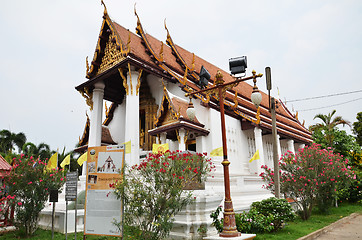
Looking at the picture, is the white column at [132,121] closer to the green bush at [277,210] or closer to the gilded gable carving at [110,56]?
the gilded gable carving at [110,56]

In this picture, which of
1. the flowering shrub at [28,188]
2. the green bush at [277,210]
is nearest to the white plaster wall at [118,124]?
the flowering shrub at [28,188]

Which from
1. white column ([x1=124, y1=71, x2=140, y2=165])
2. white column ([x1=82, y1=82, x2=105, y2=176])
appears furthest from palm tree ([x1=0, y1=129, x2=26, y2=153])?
white column ([x1=124, y1=71, x2=140, y2=165])

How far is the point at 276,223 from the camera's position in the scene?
738 centimetres

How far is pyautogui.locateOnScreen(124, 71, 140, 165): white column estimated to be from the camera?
1234 cm

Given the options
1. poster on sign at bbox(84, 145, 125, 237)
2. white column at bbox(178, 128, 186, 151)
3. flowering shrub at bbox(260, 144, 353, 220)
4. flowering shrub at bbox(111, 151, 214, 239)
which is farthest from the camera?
white column at bbox(178, 128, 186, 151)

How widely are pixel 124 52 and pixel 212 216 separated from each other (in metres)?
9.36

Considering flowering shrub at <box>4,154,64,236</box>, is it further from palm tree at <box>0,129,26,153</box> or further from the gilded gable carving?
palm tree at <box>0,129,26,153</box>

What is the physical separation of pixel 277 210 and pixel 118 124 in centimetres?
1215

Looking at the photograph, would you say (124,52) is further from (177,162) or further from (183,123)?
(177,162)

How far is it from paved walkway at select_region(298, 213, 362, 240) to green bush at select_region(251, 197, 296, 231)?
2.15 feet

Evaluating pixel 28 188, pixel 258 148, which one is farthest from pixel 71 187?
pixel 258 148

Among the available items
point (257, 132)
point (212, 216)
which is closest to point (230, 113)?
point (257, 132)

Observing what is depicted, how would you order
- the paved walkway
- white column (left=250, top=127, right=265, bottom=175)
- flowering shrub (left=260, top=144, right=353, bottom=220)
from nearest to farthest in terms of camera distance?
the paved walkway, flowering shrub (left=260, top=144, right=353, bottom=220), white column (left=250, top=127, right=265, bottom=175)

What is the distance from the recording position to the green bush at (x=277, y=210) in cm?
726
